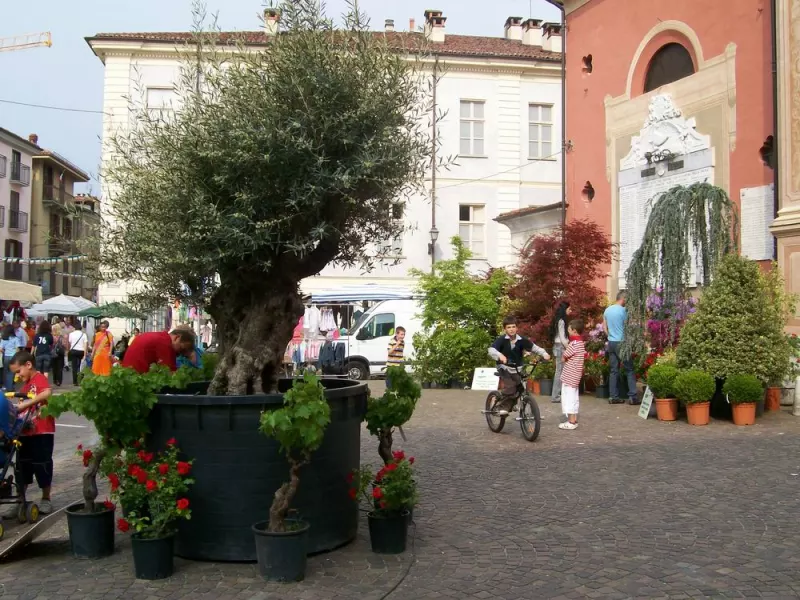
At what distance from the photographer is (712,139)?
14766 millimetres

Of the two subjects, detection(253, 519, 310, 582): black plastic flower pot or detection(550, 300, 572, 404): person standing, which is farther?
detection(550, 300, 572, 404): person standing

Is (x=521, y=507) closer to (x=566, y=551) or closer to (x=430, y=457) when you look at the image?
(x=566, y=551)

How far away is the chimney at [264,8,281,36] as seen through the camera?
5.66m

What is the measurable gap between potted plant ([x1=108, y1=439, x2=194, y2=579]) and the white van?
16528mm

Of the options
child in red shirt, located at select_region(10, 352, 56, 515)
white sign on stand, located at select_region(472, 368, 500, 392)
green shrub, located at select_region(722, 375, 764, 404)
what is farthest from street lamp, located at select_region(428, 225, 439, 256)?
child in red shirt, located at select_region(10, 352, 56, 515)

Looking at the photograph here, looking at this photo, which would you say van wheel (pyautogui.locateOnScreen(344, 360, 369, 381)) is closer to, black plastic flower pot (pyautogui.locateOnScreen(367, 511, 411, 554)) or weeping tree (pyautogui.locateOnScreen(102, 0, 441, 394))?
weeping tree (pyautogui.locateOnScreen(102, 0, 441, 394))

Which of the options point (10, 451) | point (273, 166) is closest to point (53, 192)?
point (10, 451)

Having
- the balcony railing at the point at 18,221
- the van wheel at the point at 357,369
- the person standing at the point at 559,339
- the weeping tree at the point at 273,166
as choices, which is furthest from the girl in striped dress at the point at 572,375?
the balcony railing at the point at 18,221

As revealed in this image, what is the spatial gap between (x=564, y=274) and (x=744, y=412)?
5.52 metres

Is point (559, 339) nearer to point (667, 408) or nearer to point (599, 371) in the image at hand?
point (599, 371)

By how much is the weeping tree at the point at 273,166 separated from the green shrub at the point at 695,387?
21.6ft

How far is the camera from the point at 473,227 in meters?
34.5

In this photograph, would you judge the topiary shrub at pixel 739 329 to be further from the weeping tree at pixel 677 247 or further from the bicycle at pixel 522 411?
the bicycle at pixel 522 411

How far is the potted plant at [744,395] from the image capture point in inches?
435
